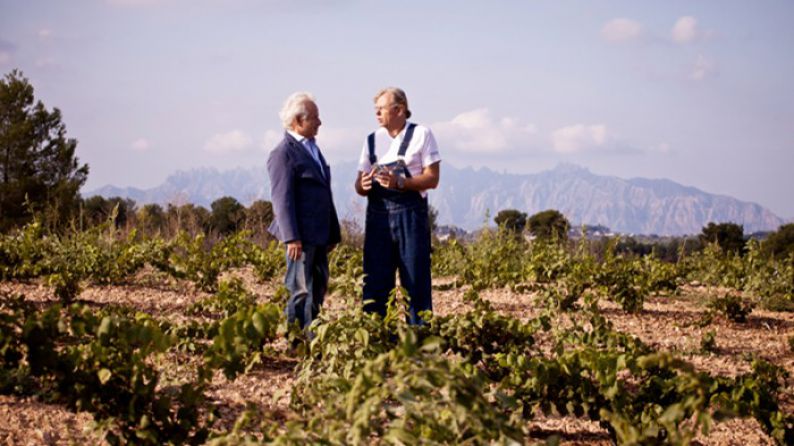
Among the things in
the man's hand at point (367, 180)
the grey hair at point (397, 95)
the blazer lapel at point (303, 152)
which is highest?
the grey hair at point (397, 95)

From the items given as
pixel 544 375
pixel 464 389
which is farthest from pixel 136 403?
pixel 544 375

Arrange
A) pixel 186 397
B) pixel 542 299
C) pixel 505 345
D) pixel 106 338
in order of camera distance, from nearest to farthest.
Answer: pixel 106 338
pixel 186 397
pixel 505 345
pixel 542 299

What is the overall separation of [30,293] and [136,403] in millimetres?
5179

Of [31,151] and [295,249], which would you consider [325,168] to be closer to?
[295,249]

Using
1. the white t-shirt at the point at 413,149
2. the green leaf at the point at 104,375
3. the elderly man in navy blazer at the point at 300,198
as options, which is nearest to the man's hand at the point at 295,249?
the elderly man in navy blazer at the point at 300,198

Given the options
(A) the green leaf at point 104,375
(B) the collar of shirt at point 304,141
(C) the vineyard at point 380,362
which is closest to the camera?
(C) the vineyard at point 380,362

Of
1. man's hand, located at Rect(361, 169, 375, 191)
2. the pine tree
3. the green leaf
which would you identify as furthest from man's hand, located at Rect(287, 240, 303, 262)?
the pine tree

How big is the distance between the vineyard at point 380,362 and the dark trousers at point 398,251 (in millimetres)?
329

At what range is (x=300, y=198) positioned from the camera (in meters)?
4.74

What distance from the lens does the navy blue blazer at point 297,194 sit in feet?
15.2

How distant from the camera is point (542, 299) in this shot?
6301 millimetres

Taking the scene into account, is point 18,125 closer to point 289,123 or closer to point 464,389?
point 289,123

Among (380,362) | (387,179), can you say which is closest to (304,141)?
(387,179)

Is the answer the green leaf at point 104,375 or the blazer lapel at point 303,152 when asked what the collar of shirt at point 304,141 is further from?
the green leaf at point 104,375
